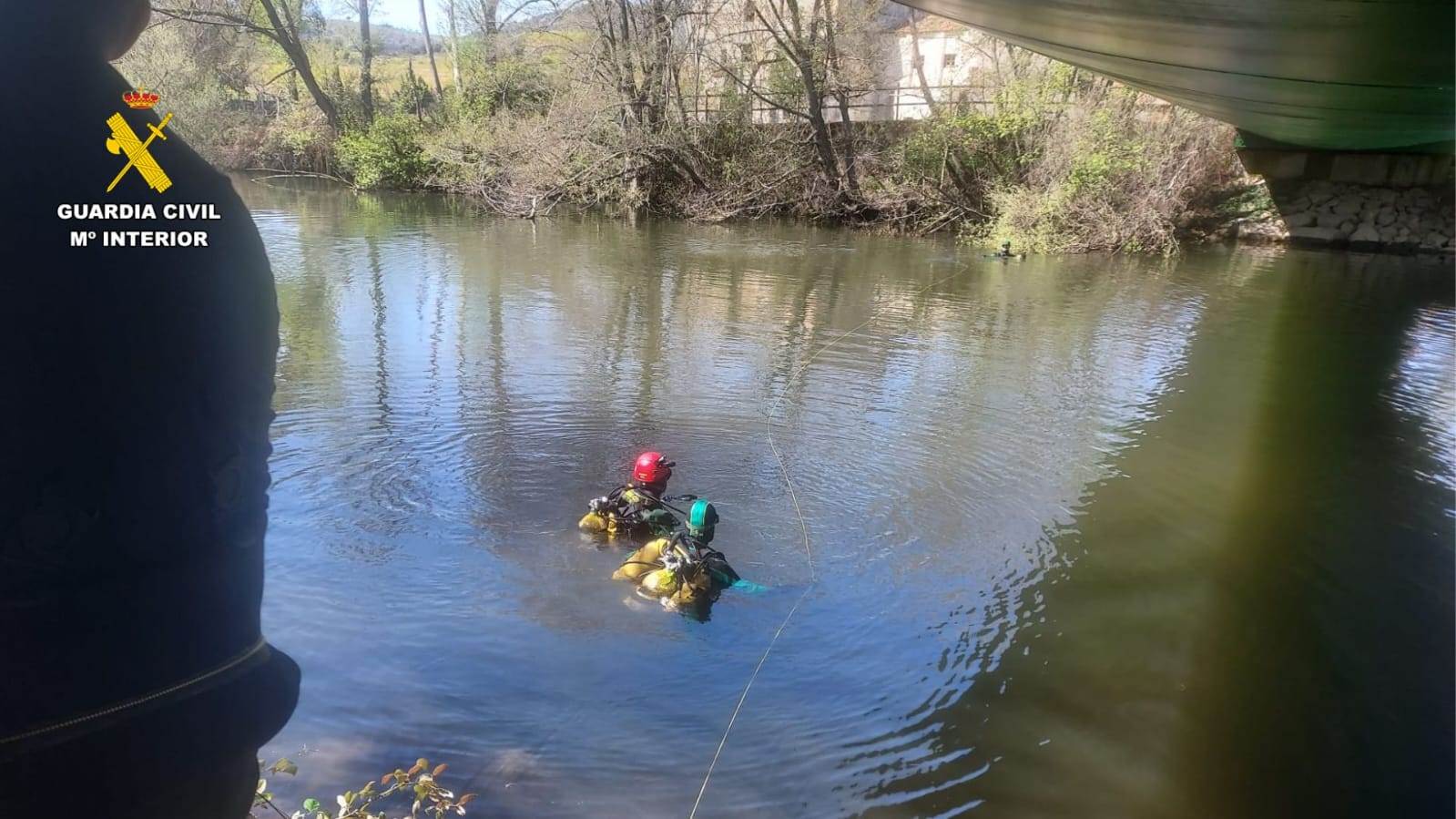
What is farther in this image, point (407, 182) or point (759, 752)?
point (407, 182)

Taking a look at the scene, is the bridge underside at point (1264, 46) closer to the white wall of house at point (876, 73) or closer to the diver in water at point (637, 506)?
the diver in water at point (637, 506)

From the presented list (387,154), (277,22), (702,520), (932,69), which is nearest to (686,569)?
(702,520)

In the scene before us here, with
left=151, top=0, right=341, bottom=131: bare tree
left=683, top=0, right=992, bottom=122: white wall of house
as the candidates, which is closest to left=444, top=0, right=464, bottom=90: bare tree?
left=151, top=0, right=341, bottom=131: bare tree

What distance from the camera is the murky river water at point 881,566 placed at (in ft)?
13.9

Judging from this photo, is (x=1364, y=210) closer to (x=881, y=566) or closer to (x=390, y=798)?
(x=881, y=566)

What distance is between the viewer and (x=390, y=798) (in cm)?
378

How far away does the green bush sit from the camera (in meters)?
28.0

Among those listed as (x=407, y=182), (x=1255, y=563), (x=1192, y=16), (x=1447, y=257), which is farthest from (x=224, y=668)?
(x=407, y=182)

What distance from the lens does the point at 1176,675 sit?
4.99m

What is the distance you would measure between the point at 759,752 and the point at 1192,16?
4.51m

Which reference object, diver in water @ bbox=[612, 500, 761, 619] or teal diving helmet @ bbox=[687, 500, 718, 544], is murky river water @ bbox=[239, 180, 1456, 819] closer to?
diver in water @ bbox=[612, 500, 761, 619]

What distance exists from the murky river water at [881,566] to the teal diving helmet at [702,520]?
0.48 metres

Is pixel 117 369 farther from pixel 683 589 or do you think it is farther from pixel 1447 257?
pixel 1447 257

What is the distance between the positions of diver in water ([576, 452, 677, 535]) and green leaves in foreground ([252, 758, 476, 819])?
7.86 ft
